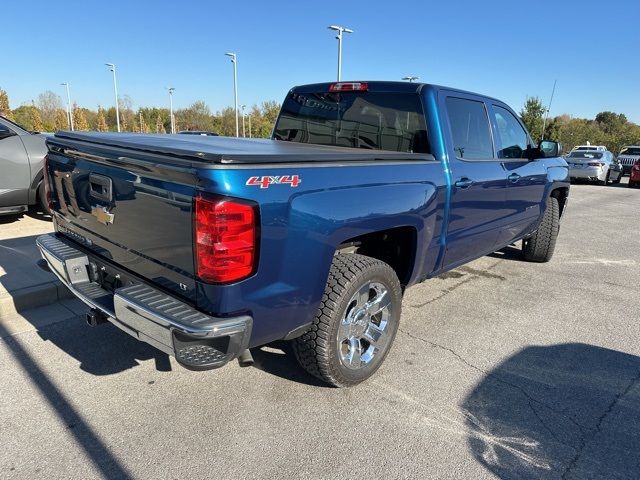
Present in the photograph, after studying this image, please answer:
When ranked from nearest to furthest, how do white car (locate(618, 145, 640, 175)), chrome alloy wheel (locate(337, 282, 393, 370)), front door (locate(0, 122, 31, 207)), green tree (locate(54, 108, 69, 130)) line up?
chrome alloy wheel (locate(337, 282, 393, 370)), front door (locate(0, 122, 31, 207)), white car (locate(618, 145, 640, 175)), green tree (locate(54, 108, 69, 130))

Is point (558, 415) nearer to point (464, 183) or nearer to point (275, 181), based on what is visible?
point (464, 183)

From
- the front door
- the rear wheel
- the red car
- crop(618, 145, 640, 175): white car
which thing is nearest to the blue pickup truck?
the front door

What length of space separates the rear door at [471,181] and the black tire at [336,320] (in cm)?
105

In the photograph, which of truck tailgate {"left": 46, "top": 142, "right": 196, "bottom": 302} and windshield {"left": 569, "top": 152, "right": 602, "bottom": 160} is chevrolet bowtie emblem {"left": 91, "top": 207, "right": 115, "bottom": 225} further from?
windshield {"left": 569, "top": 152, "right": 602, "bottom": 160}

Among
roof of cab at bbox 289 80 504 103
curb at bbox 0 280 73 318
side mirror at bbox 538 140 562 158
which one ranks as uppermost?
roof of cab at bbox 289 80 504 103

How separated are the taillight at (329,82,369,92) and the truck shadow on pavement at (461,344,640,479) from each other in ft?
8.23

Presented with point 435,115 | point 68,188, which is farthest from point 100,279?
point 435,115

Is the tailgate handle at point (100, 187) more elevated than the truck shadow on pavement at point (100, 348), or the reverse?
the tailgate handle at point (100, 187)

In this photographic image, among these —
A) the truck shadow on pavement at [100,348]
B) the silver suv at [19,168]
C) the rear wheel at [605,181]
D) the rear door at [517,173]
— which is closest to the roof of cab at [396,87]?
the rear door at [517,173]

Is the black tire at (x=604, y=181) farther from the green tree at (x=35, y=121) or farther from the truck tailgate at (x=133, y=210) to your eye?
the green tree at (x=35, y=121)

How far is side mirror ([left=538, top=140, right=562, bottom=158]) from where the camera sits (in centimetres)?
509

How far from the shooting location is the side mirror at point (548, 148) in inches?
200

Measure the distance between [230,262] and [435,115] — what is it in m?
2.21

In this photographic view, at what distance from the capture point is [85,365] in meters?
3.21
